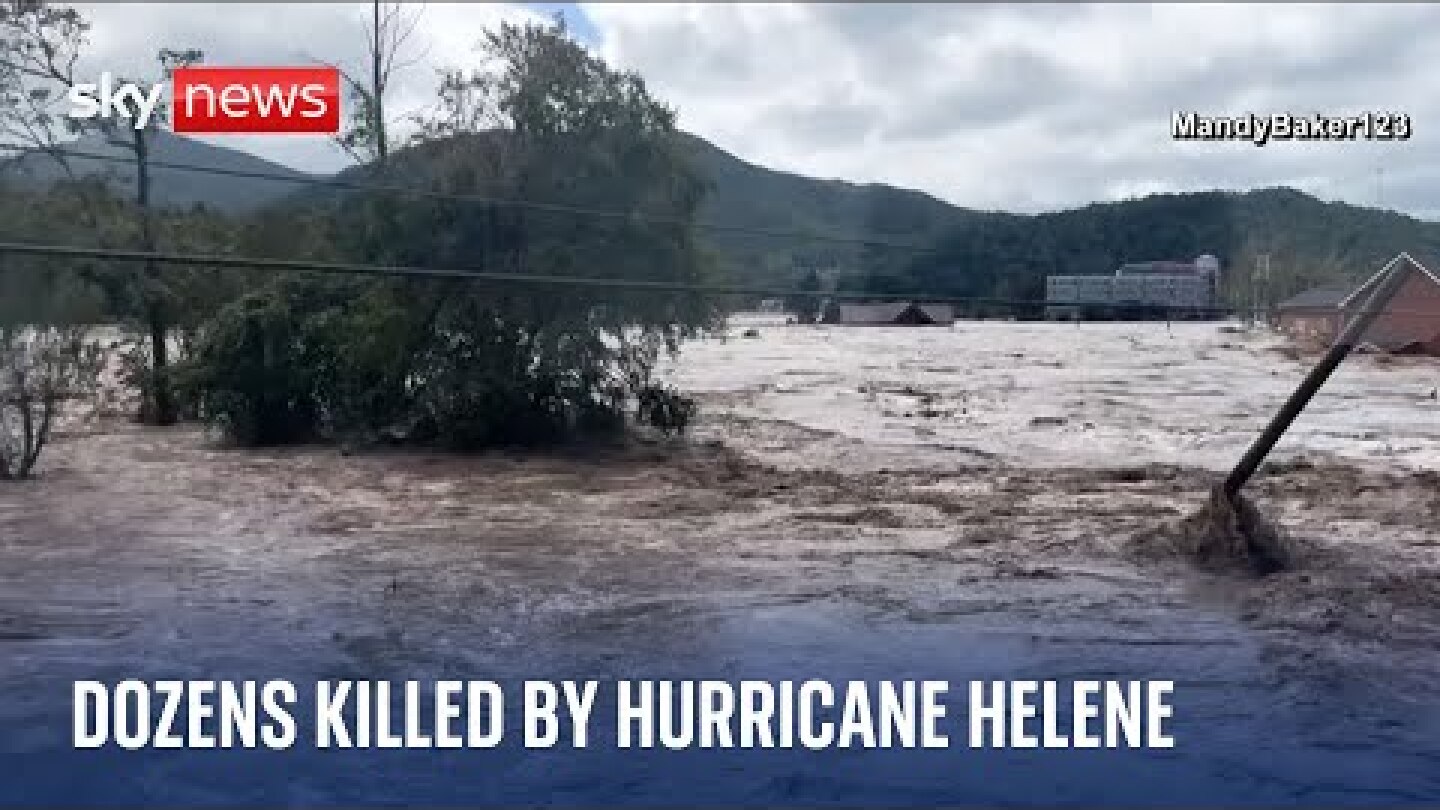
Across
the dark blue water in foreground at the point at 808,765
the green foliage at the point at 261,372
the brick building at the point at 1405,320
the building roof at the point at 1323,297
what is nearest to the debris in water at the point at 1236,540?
the dark blue water in foreground at the point at 808,765

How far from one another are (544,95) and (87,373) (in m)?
7.65

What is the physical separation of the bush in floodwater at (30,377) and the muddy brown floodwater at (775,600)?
810 millimetres

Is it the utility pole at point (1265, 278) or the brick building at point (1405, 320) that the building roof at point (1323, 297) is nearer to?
the brick building at point (1405, 320)

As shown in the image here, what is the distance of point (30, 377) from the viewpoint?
19062 mm

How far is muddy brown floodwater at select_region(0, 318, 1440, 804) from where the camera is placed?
7.88 m

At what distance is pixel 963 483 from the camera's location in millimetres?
18062

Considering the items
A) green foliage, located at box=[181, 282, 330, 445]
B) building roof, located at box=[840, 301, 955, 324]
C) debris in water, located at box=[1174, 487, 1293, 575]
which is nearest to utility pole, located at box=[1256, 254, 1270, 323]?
building roof, located at box=[840, 301, 955, 324]

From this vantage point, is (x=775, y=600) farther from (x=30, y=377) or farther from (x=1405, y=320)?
(x=1405, y=320)

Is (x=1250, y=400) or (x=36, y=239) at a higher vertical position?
(x=36, y=239)

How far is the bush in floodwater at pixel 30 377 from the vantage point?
18.6 meters

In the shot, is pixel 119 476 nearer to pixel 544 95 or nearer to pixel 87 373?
pixel 87 373

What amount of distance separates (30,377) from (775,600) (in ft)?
39.8

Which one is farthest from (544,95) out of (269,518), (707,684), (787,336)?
(787,336)

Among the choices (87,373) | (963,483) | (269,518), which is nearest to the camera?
(269,518)
